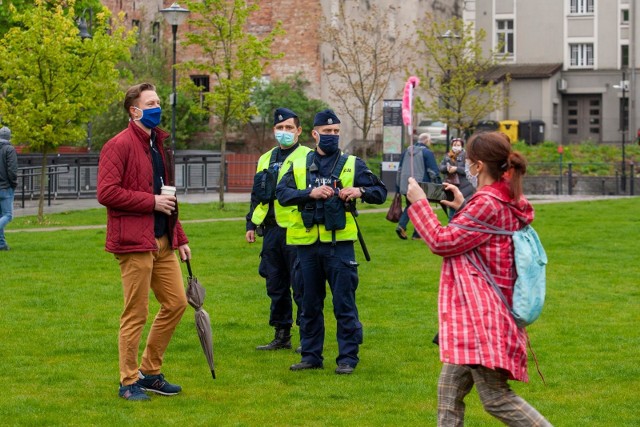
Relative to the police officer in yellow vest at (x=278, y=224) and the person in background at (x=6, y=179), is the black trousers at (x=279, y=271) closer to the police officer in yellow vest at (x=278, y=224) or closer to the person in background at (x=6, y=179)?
the police officer in yellow vest at (x=278, y=224)

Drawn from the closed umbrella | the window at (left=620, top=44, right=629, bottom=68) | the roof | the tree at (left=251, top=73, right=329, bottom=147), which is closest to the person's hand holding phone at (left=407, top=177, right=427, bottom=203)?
the closed umbrella

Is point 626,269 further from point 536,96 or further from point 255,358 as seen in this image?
point 536,96

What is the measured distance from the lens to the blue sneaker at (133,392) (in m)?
9.23

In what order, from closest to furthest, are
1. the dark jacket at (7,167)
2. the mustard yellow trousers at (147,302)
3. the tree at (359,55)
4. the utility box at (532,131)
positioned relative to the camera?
the mustard yellow trousers at (147,302)
the dark jacket at (7,167)
the tree at (359,55)
the utility box at (532,131)

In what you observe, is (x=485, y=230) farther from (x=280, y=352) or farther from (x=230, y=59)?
(x=230, y=59)

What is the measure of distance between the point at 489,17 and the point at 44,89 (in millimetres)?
47791

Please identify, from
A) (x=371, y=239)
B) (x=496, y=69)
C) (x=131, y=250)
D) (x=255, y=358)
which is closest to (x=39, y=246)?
(x=371, y=239)

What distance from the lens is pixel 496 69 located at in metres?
68.4

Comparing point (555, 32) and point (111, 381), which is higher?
point (555, 32)

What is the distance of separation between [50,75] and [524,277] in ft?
72.6

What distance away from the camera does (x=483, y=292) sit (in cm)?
663

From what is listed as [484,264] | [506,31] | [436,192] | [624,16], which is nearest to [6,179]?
[436,192]

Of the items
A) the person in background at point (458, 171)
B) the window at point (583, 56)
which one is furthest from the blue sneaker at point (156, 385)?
the window at point (583, 56)

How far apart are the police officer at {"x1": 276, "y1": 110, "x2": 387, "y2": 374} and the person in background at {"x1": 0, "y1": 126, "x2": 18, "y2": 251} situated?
1107 cm
